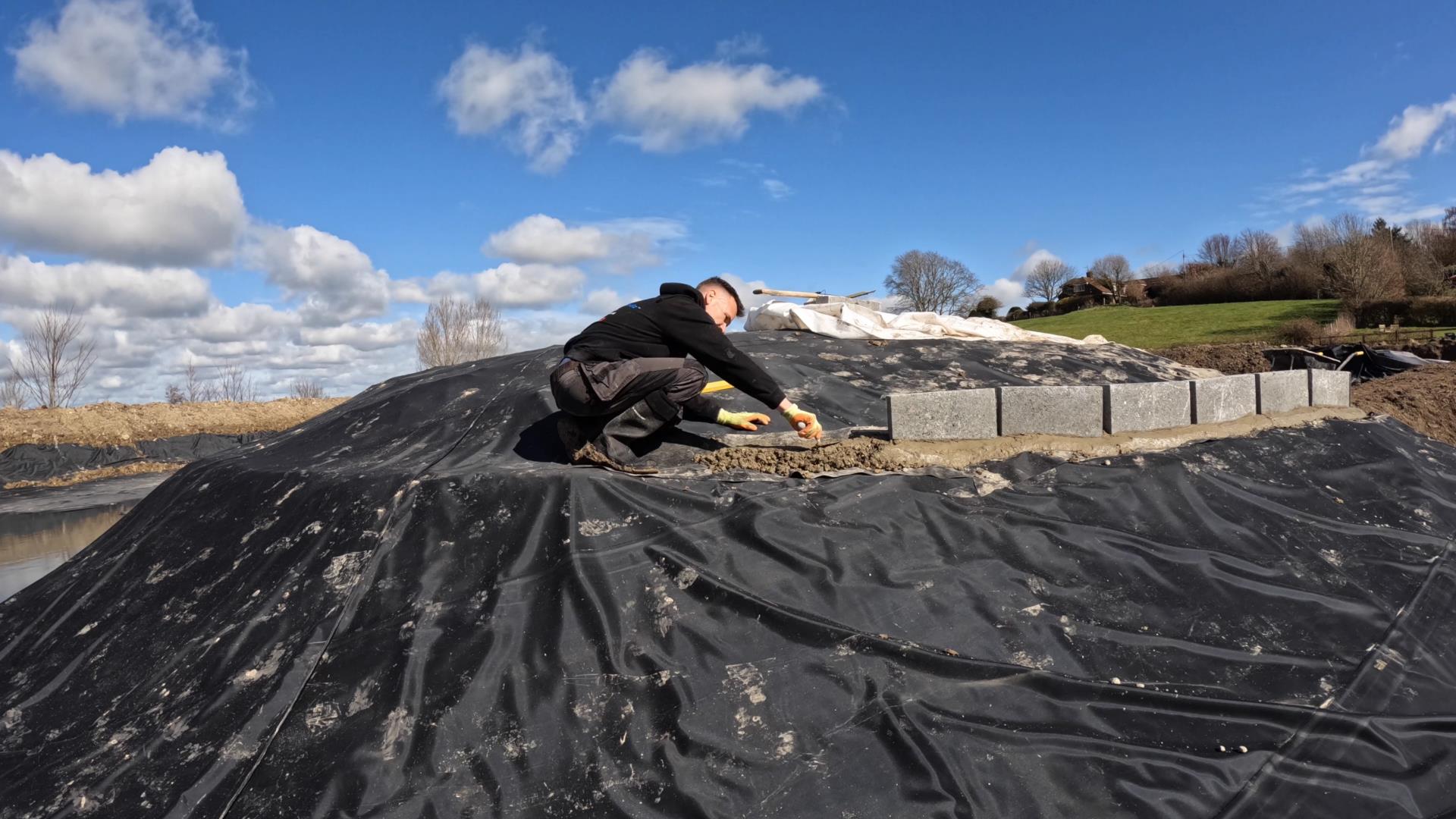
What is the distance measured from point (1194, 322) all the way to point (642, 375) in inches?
1028

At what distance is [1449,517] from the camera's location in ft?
12.2

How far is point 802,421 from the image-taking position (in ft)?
10.9

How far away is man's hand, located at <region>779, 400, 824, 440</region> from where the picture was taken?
328cm

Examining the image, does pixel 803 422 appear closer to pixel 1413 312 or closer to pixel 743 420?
pixel 743 420

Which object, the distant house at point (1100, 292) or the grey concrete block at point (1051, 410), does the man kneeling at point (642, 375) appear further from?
the distant house at point (1100, 292)

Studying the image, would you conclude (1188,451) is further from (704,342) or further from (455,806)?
(455,806)

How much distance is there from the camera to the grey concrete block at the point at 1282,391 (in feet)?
14.6

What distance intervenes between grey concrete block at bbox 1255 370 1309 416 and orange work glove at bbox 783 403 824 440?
2.80 meters

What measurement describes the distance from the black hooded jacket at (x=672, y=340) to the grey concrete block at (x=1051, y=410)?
3.81 feet

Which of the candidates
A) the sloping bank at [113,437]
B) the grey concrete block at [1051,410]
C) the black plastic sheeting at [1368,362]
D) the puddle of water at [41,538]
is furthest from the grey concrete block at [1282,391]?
the sloping bank at [113,437]

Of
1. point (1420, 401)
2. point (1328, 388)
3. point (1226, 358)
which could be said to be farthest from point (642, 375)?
point (1226, 358)

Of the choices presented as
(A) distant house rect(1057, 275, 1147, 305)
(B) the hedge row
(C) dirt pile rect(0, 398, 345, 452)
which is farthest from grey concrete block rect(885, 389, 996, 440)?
(A) distant house rect(1057, 275, 1147, 305)

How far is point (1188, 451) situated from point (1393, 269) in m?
24.9

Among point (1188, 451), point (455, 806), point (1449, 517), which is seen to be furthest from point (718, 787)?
Result: point (1449, 517)
